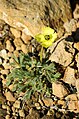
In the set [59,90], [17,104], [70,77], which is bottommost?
[17,104]

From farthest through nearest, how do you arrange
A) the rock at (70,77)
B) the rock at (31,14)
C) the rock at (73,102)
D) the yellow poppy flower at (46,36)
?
the rock at (31,14), the rock at (70,77), the rock at (73,102), the yellow poppy flower at (46,36)

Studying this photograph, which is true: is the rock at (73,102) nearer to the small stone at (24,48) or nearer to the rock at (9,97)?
the rock at (9,97)

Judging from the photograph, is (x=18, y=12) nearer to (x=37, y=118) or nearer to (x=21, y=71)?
(x=21, y=71)

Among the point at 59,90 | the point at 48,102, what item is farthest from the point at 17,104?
the point at 59,90

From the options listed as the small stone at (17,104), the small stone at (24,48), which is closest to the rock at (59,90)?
the small stone at (17,104)

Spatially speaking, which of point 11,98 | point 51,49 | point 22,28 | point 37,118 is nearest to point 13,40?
point 22,28

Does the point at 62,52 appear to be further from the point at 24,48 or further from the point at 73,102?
the point at 73,102
